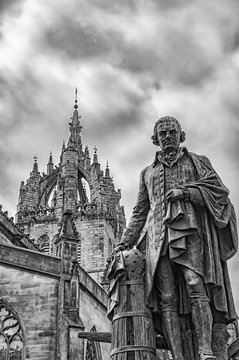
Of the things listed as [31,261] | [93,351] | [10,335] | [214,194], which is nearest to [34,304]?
[10,335]

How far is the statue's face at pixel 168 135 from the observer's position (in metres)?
5.48

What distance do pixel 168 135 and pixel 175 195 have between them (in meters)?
0.71

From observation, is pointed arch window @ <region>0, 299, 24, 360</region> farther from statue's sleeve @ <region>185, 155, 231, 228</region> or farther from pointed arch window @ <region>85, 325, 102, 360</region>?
statue's sleeve @ <region>185, 155, 231, 228</region>

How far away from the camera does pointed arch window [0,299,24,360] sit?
21.3 m

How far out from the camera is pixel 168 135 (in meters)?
5.48

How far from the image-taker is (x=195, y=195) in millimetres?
5035

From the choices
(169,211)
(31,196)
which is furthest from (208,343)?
(31,196)

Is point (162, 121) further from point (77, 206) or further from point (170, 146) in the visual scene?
point (77, 206)

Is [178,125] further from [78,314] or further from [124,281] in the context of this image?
[78,314]

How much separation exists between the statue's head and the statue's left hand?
0.57 meters

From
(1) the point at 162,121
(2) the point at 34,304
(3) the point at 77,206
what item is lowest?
(1) the point at 162,121

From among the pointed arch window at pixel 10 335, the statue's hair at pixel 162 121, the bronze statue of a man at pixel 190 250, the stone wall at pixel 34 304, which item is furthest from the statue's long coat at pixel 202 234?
the pointed arch window at pixel 10 335

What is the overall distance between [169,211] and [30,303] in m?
18.2

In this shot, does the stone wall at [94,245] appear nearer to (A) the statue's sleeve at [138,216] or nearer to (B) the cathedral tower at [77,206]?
(B) the cathedral tower at [77,206]
